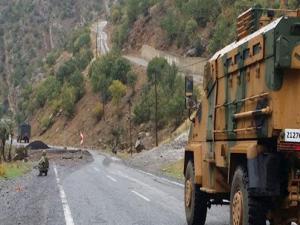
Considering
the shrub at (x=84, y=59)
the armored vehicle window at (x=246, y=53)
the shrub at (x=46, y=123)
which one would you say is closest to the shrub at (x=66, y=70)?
the shrub at (x=84, y=59)

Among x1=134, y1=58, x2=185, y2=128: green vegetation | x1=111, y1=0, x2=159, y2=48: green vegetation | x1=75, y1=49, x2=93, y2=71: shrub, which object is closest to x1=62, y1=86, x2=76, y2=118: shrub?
x1=111, y1=0, x2=159, y2=48: green vegetation

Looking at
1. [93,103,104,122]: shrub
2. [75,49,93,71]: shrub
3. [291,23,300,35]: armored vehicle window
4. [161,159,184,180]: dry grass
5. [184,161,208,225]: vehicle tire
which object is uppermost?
[75,49,93,71]: shrub

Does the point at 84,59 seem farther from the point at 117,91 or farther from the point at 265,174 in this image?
the point at 265,174


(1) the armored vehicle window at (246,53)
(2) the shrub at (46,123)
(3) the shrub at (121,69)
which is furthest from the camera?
(2) the shrub at (46,123)

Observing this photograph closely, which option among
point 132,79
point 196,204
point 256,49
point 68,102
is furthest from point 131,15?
point 256,49

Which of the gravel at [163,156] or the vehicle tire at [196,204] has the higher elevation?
the vehicle tire at [196,204]

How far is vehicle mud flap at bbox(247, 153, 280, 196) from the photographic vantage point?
7352 mm

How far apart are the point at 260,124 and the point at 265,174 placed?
680 millimetres

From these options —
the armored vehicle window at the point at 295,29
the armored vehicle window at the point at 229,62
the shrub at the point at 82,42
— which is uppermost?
the shrub at the point at 82,42

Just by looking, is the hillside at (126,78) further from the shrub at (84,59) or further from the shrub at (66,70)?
the shrub at (66,70)

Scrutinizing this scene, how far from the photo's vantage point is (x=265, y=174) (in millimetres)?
7402

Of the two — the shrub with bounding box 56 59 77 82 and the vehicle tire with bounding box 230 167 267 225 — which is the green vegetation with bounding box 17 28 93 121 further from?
the vehicle tire with bounding box 230 167 267 225

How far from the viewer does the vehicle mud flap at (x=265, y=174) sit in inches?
289

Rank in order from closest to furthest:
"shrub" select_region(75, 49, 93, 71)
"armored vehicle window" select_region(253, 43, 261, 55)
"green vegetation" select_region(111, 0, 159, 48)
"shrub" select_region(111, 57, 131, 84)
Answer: "armored vehicle window" select_region(253, 43, 261, 55), "shrub" select_region(111, 57, 131, 84), "green vegetation" select_region(111, 0, 159, 48), "shrub" select_region(75, 49, 93, 71)
